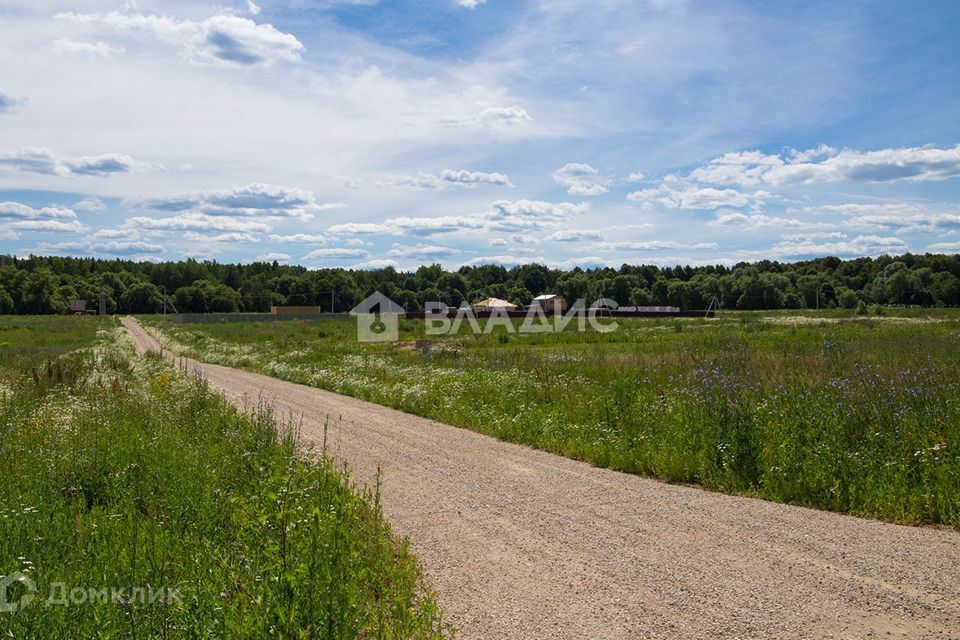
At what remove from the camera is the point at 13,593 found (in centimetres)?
478

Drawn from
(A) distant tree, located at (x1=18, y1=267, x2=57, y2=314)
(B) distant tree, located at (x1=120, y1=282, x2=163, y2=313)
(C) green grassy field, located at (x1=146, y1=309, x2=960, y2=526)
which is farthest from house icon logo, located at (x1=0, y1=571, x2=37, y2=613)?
(B) distant tree, located at (x1=120, y1=282, x2=163, y2=313)

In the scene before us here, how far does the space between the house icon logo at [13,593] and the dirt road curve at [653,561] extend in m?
3.05

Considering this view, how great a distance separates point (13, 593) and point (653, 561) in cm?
527

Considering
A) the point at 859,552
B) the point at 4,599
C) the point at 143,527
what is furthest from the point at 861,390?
the point at 4,599

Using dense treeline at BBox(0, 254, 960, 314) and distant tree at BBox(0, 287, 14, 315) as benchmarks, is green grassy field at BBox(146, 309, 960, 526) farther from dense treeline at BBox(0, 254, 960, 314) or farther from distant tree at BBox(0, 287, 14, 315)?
distant tree at BBox(0, 287, 14, 315)

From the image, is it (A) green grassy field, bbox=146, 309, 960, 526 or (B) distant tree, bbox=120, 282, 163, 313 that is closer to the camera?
(A) green grassy field, bbox=146, 309, 960, 526

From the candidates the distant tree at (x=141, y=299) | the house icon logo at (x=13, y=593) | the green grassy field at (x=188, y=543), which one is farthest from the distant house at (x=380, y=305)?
the house icon logo at (x=13, y=593)

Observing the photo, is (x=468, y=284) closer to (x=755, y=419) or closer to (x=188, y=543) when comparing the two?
(x=755, y=419)

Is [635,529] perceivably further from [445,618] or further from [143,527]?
[143,527]

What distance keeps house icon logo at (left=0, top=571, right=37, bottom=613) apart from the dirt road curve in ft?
10.0

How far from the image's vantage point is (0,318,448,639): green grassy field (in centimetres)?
461

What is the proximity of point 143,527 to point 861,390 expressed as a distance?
416 inches

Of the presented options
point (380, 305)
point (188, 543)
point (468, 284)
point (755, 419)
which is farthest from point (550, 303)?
point (188, 543)

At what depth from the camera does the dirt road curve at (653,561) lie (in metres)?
5.26
